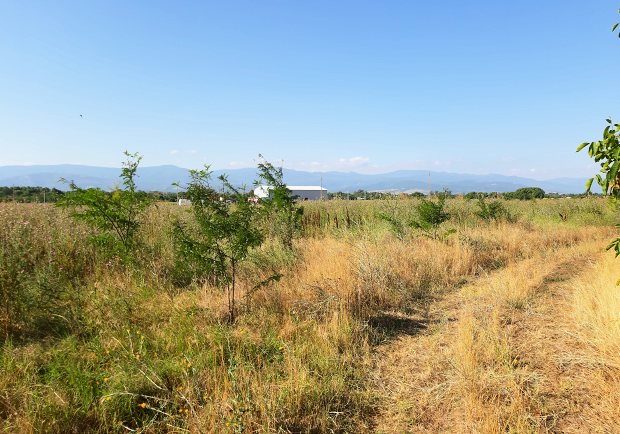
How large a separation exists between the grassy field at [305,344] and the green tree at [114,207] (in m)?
0.45

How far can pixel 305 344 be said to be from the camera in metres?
3.64

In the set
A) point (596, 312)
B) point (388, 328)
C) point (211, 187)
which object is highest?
point (211, 187)

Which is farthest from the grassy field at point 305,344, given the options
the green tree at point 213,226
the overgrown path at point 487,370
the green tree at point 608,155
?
the green tree at point 608,155

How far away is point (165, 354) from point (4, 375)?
1243 millimetres

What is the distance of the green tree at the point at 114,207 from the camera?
5.18 m

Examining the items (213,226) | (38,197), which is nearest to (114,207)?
(213,226)

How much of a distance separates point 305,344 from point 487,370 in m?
1.72

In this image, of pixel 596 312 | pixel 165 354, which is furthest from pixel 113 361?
pixel 596 312

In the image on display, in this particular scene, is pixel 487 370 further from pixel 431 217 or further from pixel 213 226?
pixel 431 217

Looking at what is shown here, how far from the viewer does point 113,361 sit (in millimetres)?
3219

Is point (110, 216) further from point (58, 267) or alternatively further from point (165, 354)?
point (165, 354)

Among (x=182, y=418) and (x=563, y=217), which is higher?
(x=563, y=217)

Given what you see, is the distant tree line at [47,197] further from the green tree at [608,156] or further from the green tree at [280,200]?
the green tree at [608,156]

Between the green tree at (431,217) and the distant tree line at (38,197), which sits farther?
the green tree at (431,217)
